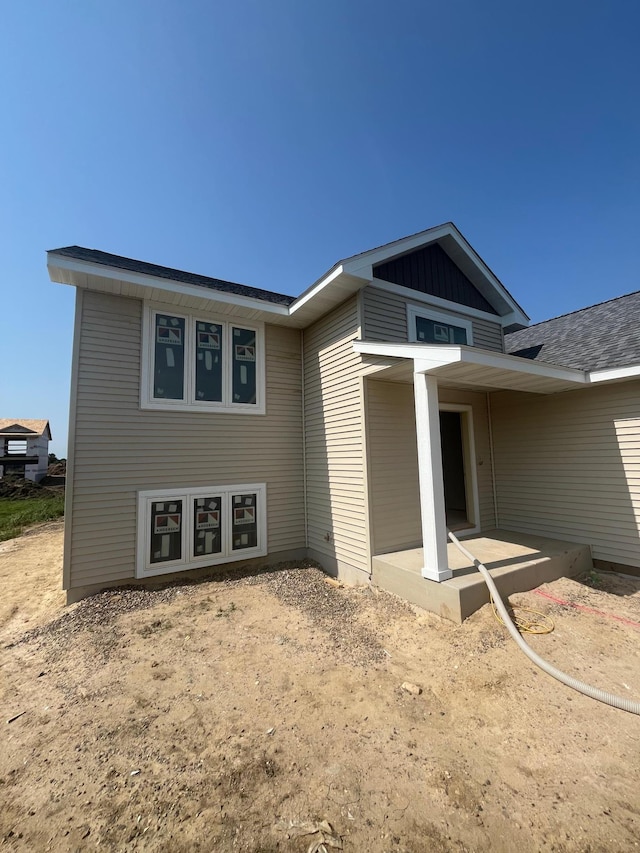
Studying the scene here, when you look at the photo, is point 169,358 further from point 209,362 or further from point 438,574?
point 438,574

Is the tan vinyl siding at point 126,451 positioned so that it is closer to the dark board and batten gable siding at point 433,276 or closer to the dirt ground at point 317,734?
the dirt ground at point 317,734

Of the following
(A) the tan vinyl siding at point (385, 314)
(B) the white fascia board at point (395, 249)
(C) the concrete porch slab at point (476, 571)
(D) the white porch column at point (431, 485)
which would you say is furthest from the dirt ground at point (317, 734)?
(B) the white fascia board at point (395, 249)

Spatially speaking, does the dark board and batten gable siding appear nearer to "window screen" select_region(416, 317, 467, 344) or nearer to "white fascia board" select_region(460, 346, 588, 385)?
"window screen" select_region(416, 317, 467, 344)

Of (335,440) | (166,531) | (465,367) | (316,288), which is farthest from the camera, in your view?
(335,440)

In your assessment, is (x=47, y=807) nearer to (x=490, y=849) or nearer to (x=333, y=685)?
(x=333, y=685)

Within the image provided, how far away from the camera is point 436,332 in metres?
6.79

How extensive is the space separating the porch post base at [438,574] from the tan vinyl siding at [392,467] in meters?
1.17

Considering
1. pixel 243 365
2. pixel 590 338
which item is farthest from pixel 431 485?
pixel 590 338

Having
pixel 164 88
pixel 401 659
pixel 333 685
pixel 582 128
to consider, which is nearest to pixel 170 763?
pixel 333 685

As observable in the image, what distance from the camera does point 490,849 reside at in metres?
1.68

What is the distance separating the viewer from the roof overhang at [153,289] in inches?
197

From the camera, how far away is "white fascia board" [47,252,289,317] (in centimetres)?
493

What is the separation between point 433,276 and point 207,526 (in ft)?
21.9

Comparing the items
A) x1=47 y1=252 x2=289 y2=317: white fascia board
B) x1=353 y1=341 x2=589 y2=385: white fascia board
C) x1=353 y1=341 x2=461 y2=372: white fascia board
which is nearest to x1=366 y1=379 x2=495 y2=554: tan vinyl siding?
→ x1=353 y1=341 x2=461 y2=372: white fascia board
